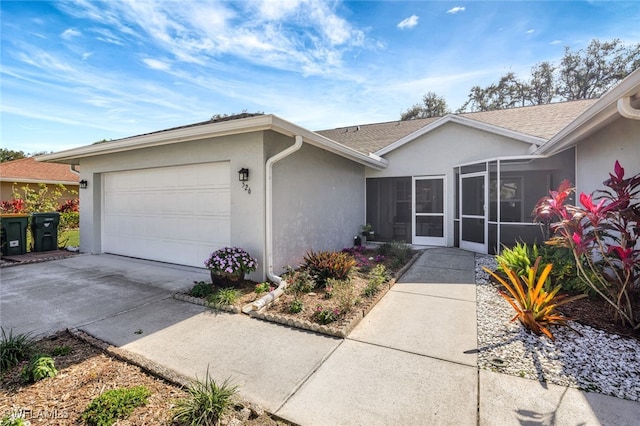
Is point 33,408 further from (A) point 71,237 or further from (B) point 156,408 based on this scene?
(A) point 71,237

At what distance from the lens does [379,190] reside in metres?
10.6

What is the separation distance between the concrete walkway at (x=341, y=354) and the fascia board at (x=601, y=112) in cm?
333

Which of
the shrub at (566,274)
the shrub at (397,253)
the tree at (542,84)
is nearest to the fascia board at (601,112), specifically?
the shrub at (566,274)

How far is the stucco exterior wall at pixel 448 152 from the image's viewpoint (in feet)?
29.2

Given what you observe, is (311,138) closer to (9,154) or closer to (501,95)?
(501,95)

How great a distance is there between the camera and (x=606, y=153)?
583 centimetres

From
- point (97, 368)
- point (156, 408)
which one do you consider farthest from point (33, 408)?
point (156, 408)

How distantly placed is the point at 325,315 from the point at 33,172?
19.8 metres

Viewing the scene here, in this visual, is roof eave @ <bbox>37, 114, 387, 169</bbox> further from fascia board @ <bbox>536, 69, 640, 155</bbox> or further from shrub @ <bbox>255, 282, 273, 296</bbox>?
fascia board @ <bbox>536, 69, 640, 155</bbox>

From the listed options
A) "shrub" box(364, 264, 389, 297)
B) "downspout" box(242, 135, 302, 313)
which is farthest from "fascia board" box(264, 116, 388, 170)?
"shrub" box(364, 264, 389, 297)

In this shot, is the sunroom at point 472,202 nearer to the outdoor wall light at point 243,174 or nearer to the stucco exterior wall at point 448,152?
the stucco exterior wall at point 448,152

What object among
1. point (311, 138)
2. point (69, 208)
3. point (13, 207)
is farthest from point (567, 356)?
point (69, 208)

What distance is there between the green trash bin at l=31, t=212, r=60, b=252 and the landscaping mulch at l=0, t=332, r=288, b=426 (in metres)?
8.10

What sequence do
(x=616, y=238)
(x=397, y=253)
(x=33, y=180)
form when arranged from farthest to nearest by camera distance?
1. (x=33, y=180)
2. (x=397, y=253)
3. (x=616, y=238)
